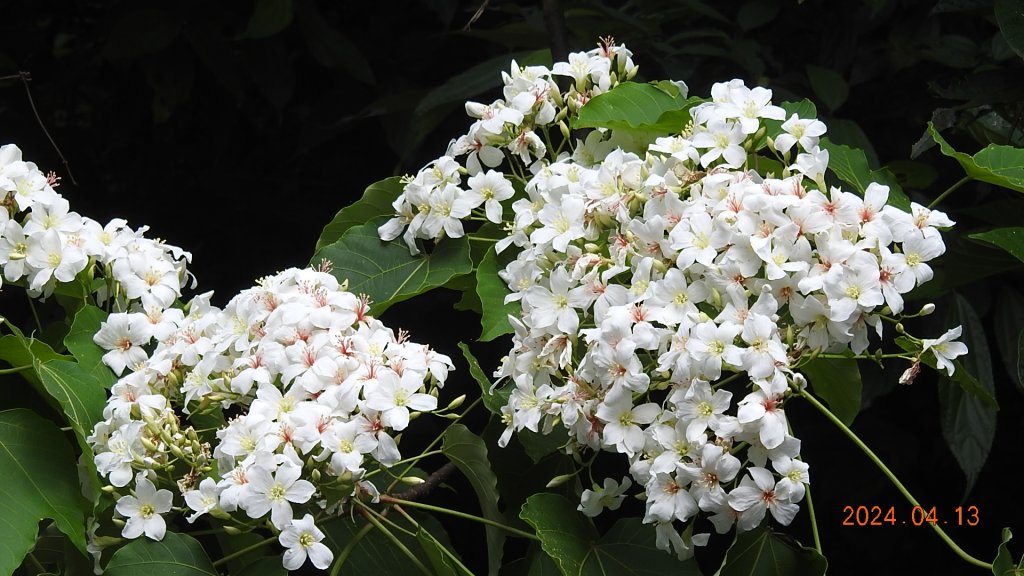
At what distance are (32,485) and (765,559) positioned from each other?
80 centimetres

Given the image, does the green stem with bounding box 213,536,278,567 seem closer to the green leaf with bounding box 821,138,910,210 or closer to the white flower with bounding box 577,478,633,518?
the white flower with bounding box 577,478,633,518

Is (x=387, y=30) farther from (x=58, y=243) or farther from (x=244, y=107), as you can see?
(x=58, y=243)

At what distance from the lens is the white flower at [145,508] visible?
1.15m

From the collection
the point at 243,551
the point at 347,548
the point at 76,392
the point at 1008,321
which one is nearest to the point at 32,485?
the point at 76,392

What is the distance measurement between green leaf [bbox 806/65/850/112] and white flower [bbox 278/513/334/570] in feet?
4.64

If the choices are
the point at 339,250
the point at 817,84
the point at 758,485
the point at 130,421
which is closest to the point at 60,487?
the point at 130,421

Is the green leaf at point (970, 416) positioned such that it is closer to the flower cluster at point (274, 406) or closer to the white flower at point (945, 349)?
the white flower at point (945, 349)

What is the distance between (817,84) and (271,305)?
4.32 feet

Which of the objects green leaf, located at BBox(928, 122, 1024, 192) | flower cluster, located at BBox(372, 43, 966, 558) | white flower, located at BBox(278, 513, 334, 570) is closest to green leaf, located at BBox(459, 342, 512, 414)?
flower cluster, located at BBox(372, 43, 966, 558)

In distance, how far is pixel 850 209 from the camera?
1103 mm

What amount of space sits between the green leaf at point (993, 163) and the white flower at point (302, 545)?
2.72ft

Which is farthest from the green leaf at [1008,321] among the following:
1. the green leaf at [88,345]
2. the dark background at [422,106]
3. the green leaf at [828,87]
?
the green leaf at [88,345]

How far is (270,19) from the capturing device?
244 cm

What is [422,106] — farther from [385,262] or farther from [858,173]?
[858,173]
